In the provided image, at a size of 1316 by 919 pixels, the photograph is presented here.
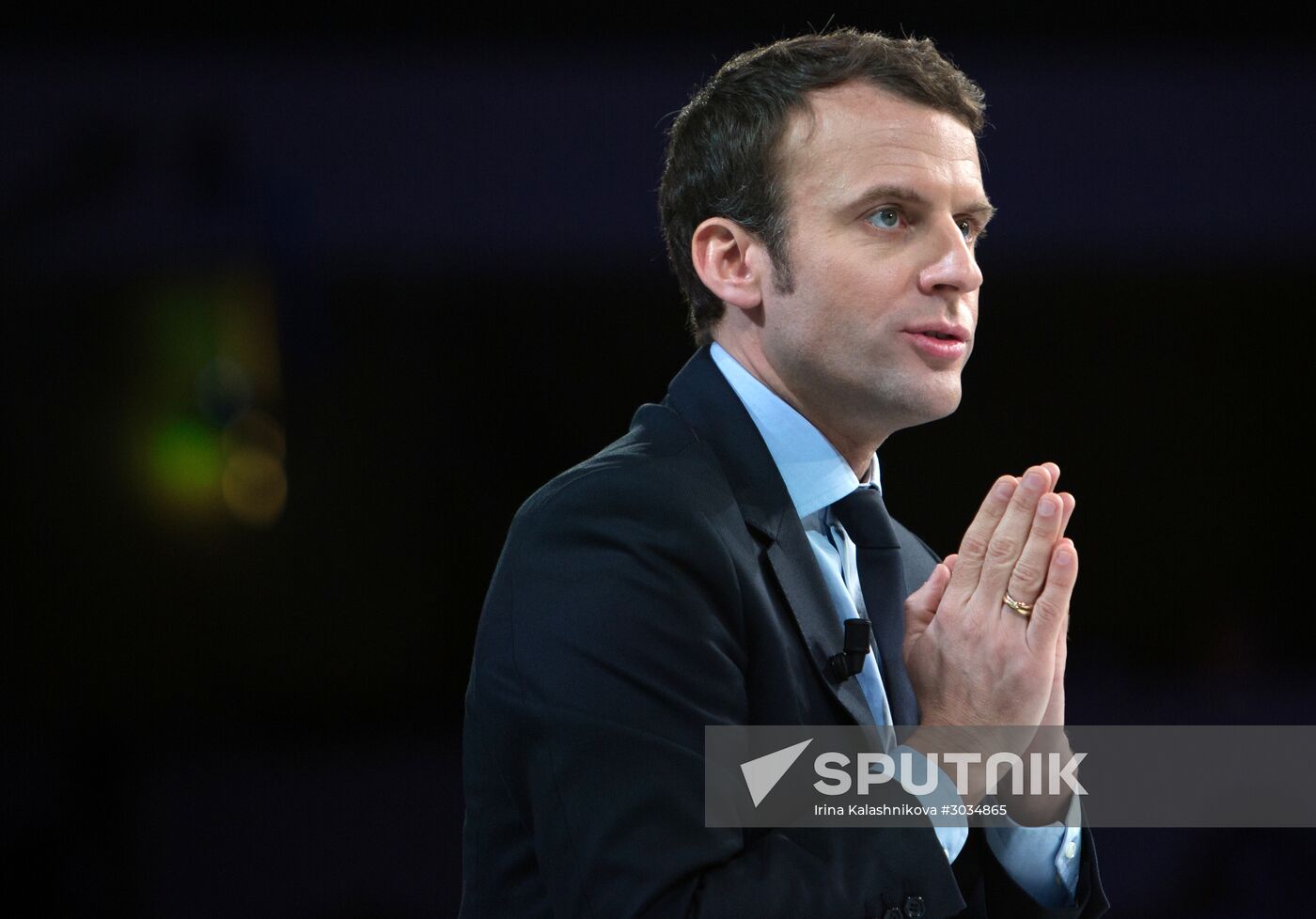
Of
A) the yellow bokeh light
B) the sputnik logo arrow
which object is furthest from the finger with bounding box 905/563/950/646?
the yellow bokeh light

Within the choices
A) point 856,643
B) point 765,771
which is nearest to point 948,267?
point 856,643

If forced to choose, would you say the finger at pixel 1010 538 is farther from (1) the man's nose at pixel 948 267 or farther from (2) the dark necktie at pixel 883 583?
(1) the man's nose at pixel 948 267

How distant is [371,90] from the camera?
3.43 meters

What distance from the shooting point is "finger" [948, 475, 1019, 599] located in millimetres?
1643

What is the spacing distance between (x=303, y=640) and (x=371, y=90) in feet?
4.31

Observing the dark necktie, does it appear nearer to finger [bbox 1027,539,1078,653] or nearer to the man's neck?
the man's neck

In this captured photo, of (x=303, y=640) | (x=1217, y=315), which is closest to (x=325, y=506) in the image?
(x=303, y=640)

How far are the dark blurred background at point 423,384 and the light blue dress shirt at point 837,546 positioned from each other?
1.77 m

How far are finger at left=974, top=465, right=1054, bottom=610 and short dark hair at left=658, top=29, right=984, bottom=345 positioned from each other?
38 centimetres

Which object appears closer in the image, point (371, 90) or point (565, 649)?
point (565, 649)

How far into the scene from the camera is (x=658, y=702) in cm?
142

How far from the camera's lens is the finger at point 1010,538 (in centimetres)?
162

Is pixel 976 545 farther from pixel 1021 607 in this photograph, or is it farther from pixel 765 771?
pixel 765 771

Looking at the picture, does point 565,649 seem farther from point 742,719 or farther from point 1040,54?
point 1040,54
